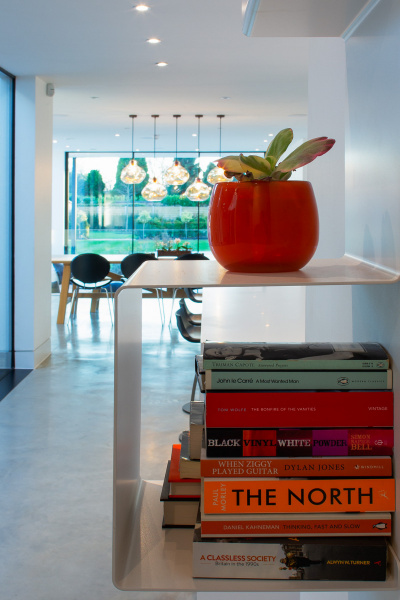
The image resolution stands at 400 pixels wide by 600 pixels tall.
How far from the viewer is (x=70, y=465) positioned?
3570mm

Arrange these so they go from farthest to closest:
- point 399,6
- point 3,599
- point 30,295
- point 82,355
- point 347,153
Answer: point 82,355 → point 30,295 → point 3,599 → point 347,153 → point 399,6

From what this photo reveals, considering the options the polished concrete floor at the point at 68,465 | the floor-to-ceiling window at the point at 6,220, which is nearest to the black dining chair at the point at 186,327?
the polished concrete floor at the point at 68,465

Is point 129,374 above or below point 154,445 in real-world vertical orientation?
above

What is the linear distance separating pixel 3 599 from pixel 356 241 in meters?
1.97

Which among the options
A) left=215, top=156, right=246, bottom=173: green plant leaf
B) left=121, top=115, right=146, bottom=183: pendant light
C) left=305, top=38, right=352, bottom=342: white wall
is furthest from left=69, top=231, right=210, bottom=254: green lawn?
left=215, top=156, right=246, bottom=173: green plant leaf

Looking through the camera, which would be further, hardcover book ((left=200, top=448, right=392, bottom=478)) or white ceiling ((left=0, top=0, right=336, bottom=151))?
white ceiling ((left=0, top=0, right=336, bottom=151))

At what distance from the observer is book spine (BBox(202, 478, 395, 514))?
3.03 feet

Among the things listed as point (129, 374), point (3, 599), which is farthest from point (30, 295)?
point (129, 374)

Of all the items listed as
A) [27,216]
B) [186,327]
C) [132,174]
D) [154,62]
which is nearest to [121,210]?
[132,174]

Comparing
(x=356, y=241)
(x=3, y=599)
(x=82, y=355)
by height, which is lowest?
(x=3, y=599)

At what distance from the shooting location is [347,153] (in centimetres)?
116

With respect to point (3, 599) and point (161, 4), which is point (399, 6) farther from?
point (161, 4)

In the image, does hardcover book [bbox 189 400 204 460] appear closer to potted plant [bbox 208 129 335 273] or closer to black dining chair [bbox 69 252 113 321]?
potted plant [bbox 208 129 335 273]

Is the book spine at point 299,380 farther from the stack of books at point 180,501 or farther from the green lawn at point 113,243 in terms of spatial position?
the green lawn at point 113,243
